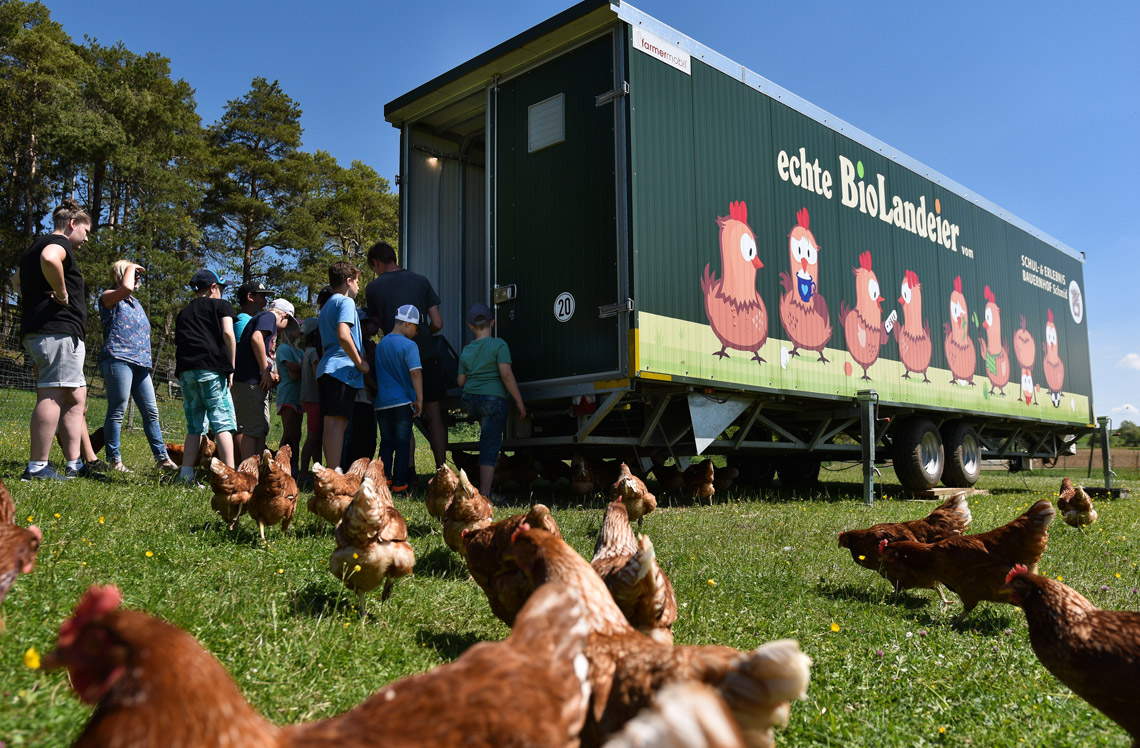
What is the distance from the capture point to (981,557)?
4168 millimetres

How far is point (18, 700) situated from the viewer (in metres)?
1.99

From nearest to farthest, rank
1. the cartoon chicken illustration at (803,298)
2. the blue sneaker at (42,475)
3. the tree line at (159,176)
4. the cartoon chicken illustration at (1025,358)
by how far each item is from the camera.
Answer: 1. the blue sneaker at (42,475)
2. the cartoon chicken illustration at (803,298)
3. the cartoon chicken illustration at (1025,358)
4. the tree line at (159,176)

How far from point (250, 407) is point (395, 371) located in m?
1.75

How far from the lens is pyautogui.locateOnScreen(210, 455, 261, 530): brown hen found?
187 inches

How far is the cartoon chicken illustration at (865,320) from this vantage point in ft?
30.9

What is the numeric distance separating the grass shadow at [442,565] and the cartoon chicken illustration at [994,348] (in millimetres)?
11012

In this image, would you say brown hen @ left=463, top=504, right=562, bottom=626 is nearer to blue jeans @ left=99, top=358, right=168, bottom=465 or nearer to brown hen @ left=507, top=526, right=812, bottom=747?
brown hen @ left=507, top=526, right=812, bottom=747

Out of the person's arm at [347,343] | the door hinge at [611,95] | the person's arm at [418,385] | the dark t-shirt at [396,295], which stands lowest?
the person's arm at [418,385]

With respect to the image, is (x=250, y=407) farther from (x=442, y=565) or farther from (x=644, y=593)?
(x=644, y=593)

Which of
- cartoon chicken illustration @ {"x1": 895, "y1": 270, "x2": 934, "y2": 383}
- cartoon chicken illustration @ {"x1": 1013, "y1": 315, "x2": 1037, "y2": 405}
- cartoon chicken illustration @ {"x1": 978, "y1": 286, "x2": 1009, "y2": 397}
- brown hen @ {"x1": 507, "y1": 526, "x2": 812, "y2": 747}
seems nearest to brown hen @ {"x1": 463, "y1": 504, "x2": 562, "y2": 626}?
brown hen @ {"x1": 507, "y1": 526, "x2": 812, "y2": 747}

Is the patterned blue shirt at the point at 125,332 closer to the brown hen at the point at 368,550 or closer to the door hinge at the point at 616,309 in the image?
the brown hen at the point at 368,550

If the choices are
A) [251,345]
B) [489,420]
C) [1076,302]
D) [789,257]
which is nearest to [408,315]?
[489,420]

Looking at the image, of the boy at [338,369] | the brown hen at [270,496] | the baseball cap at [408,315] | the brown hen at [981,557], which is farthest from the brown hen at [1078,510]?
the brown hen at [270,496]

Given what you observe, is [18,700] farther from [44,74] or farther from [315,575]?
[44,74]
